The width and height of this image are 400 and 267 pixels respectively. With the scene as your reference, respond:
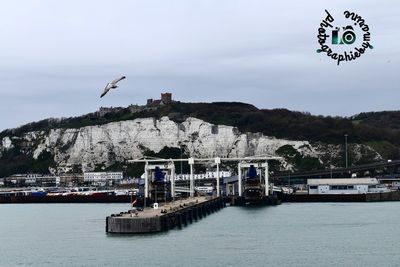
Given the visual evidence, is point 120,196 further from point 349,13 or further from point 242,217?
point 349,13

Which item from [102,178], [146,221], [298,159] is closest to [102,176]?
[102,178]

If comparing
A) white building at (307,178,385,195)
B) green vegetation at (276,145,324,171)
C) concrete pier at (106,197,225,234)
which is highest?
green vegetation at (276,145,324,171)

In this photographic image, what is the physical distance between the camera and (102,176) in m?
190

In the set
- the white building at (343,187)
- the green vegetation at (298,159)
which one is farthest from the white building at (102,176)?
the white building at (343,187)

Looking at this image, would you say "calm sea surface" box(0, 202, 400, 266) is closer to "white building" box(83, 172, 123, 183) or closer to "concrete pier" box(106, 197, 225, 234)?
"concrete pier" box(106, 197, 225, 234)

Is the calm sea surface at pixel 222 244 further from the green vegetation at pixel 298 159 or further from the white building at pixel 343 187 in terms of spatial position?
the green vegetation at pixel 298 159

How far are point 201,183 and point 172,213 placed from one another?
93377mm

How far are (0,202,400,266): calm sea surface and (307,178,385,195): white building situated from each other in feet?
166

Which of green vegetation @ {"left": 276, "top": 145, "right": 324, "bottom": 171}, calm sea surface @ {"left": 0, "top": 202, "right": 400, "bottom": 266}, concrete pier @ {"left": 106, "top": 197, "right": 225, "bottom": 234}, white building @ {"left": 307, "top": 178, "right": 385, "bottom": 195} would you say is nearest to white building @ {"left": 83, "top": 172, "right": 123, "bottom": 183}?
green vegetation @ {"left": 276, "top": 145, "right": 324, "bottom": 171}

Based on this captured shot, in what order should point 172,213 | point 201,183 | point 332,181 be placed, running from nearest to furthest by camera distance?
point 172,213 < point 332,181 < point 201,183

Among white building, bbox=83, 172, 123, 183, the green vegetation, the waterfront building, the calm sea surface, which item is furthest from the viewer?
white building, bbox=83, 172, 123, 183

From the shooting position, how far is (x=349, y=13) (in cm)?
4397

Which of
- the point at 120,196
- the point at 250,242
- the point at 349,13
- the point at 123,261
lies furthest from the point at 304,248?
the point at 120,196

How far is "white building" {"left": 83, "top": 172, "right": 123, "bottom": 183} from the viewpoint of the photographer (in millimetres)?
188100
